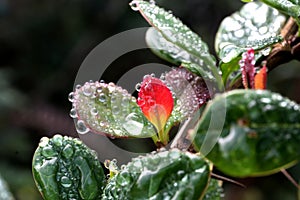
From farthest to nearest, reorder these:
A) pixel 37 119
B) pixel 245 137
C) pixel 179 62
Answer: pixel 37 119
pixel 179 62
pixel 245 137

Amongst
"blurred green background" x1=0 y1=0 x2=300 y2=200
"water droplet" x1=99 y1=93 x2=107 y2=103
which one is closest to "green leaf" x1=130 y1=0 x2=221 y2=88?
"water droplet" x1=99 y1=93 x2=107 y2=103

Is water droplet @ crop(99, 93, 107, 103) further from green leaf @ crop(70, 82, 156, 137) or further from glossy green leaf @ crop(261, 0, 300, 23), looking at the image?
glossy green leaf @ crop(261, 0, 300, 23)

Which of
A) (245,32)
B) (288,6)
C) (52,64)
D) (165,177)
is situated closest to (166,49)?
(245,32)

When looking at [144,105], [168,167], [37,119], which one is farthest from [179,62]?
[37,119]

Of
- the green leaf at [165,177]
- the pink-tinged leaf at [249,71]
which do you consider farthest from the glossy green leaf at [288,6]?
the green leaf at [165,177]

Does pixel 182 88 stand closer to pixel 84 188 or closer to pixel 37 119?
pixel 84 188

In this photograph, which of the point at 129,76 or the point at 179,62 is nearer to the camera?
the point at 179,62

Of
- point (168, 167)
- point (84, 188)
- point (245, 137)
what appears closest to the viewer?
point (245, 137)
